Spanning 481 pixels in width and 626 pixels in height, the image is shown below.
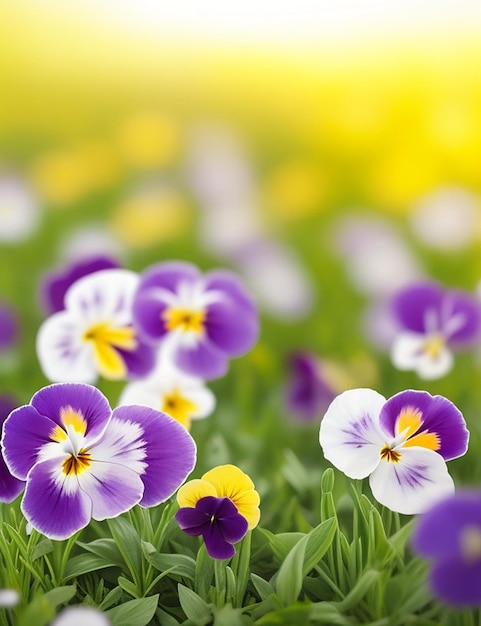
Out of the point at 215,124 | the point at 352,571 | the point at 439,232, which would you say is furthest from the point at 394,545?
the point at 215,124

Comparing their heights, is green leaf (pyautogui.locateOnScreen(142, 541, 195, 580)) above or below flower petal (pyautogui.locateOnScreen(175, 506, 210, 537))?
→ below

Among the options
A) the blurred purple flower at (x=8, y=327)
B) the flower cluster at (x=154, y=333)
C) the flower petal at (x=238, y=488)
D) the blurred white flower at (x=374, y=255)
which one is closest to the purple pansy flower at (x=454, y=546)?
the flower petal at (x=238, y=488)

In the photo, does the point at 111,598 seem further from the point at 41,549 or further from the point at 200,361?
the point at 200,361

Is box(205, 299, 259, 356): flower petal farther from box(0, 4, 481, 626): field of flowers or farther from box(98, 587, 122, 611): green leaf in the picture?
box(98, 587, 122, 611): green leaf

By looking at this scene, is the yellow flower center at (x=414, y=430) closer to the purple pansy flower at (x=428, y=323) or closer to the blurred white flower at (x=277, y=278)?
the purple pansy flower at (x=428, y=323)

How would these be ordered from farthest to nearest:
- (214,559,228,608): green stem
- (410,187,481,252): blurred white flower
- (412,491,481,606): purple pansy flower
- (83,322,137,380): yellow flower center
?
(410,187,481,252): blurred white flower
(83,322,137,380): yellow flower center
(214,559,228,608): green stem
(412,491,481,606): purple pansy flower

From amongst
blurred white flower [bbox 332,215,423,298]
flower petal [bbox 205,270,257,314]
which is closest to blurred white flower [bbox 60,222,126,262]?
blurred white flower [bbox 332,215,423,298]

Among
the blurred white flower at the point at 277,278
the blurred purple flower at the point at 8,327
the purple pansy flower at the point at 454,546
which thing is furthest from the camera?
the blurred white flower at the point at 277,278
